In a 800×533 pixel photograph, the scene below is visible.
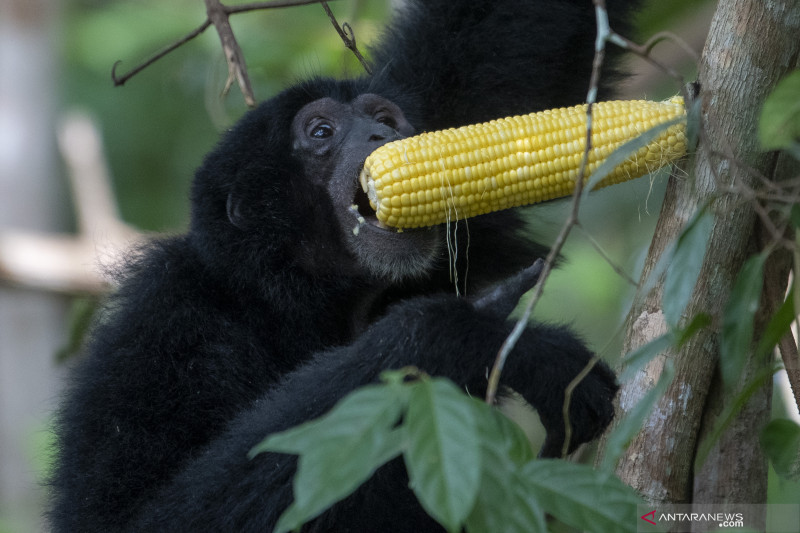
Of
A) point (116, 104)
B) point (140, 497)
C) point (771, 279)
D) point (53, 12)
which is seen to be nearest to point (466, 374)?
point (771, 279)

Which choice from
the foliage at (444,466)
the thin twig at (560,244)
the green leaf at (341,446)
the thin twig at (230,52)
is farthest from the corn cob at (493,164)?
the green leaf at (341,446)

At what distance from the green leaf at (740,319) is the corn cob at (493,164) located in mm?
1357

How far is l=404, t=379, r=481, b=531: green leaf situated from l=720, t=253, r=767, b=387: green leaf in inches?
28.4

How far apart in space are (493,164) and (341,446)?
6.54 feet

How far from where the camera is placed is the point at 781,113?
2268 mm

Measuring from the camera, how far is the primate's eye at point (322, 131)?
4.38 m

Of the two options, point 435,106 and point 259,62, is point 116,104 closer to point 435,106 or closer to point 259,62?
point 259,62

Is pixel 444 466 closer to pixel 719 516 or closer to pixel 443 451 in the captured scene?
pixel 443 451

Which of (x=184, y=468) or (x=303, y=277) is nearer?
(x=184, y=468)

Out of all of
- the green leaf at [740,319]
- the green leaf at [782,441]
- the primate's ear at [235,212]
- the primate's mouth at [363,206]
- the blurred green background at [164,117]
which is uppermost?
the green leaf at [740,319]

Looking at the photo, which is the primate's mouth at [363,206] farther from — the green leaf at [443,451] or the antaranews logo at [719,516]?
the green leaf at [443,451]

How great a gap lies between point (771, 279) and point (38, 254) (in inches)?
252

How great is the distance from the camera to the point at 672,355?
2996mm

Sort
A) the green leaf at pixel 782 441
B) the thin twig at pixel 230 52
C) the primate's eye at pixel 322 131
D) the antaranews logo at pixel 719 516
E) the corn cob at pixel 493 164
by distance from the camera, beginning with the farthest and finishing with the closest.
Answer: the thin twig at pixel 230 52 < the primate's eye at pixel 322 131 < the corn cob at pixel 493 164 < the antaranews logo at pixel 719 516 < the green leaf at pixel 782 441
